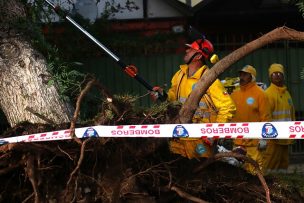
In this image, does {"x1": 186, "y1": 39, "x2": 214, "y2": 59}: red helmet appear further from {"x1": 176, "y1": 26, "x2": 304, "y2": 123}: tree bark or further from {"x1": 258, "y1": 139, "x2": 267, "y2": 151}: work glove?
{"x1": 258, "y1": 139, "x2": 267, "y2": 151}: work glove

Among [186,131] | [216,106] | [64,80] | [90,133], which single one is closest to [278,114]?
[216,106]

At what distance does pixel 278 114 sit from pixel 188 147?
3.33 meters

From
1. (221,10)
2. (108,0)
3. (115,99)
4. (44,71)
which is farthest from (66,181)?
(221,10)

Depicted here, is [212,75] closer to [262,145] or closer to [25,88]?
[25,88]

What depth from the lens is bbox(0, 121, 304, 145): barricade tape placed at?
11.8ft

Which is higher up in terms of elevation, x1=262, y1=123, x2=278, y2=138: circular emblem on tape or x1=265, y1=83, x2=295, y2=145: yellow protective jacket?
x1=265, y1=83, x2=295, y2=145: yellow protective jacket

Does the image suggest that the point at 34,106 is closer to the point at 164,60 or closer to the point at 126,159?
the point at 126,159

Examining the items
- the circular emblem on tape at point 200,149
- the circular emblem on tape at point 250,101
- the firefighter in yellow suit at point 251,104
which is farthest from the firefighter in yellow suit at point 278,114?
the circular emblem on tape at point 200,149

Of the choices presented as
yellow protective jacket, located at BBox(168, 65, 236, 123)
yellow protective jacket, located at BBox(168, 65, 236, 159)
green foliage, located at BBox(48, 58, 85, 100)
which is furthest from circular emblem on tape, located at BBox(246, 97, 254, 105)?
green foliage, located at BBox(48, 58, 85, 100)

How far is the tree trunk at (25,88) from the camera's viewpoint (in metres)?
4.18

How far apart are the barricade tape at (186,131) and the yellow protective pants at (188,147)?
0.27 metres

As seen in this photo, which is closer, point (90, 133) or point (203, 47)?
point (90, 133)

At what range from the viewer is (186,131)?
3.72 meters

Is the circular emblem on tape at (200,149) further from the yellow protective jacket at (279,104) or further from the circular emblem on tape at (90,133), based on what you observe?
the yellow protective jacket at (279,104)
